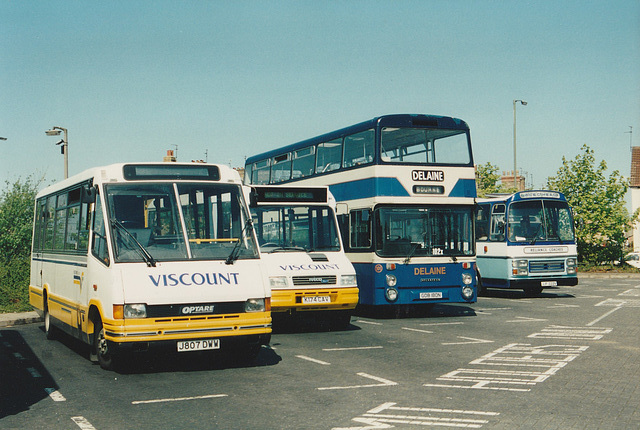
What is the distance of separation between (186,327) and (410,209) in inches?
315

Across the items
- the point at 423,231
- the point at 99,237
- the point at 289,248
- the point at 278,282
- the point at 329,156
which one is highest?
the point at 329,156

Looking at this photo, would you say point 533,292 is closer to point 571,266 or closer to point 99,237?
point 571,266

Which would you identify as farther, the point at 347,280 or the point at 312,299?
the point at 347,280

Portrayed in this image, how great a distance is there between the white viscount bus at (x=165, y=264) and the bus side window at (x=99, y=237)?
0.01m

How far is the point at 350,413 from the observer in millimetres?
7355

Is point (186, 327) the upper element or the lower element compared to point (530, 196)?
lower

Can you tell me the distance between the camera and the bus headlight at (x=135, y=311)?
9203mm

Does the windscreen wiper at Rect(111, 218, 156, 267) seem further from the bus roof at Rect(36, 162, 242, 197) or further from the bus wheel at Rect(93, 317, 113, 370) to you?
the bus wheel at Rect(93, 317, 113, 370)

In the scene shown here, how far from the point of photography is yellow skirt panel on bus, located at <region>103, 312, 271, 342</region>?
30.1 feet

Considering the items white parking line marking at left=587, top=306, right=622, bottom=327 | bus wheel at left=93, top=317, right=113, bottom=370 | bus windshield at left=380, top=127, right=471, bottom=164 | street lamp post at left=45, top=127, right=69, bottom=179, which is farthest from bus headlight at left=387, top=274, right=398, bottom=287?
street lamp post at left=45, top=127, right=69, bottom=179

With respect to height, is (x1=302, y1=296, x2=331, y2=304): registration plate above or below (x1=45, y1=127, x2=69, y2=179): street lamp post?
below

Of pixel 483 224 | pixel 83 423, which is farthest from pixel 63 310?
pixel 483 224

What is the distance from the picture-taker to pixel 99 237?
1019cm

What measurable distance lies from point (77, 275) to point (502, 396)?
257 inches
